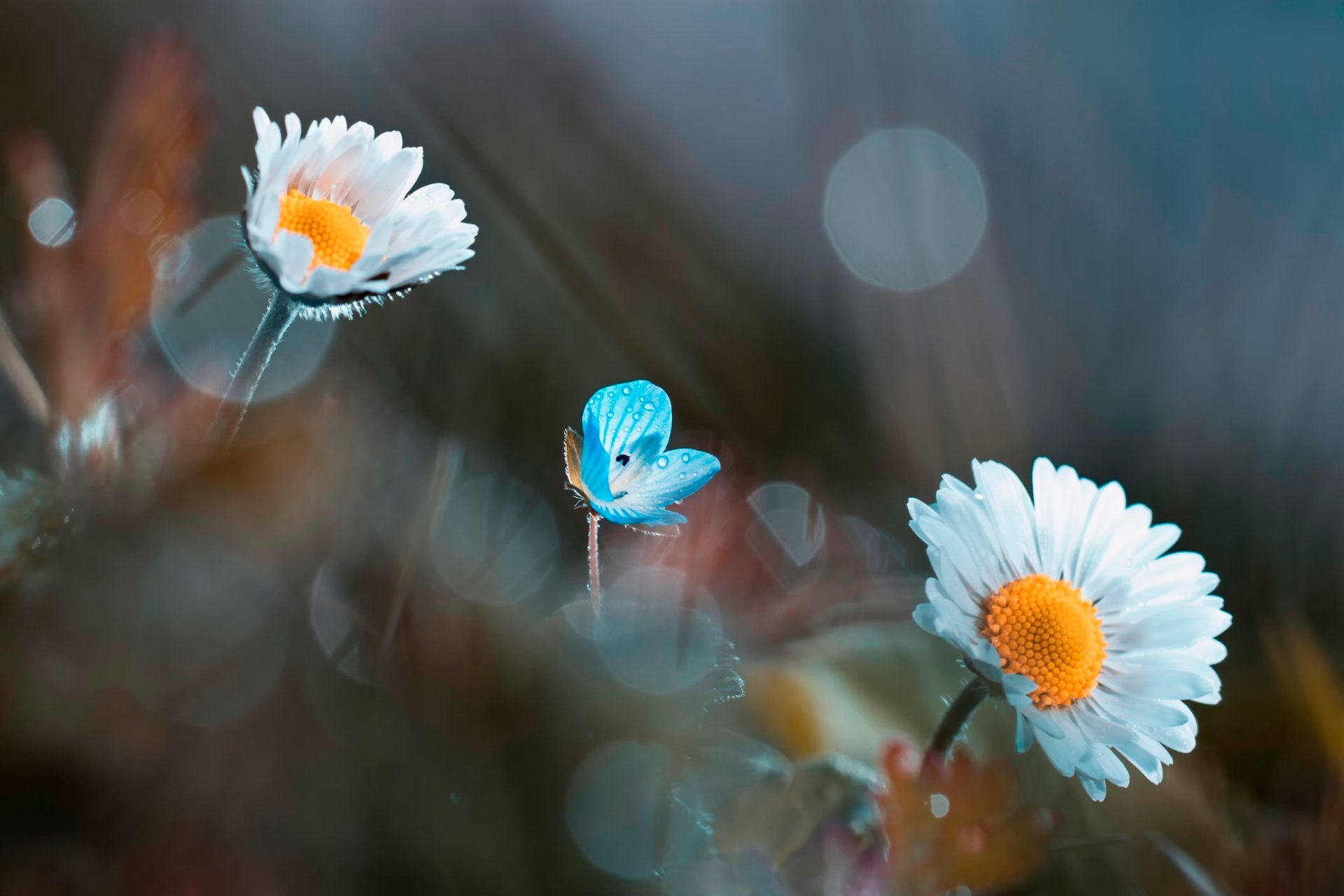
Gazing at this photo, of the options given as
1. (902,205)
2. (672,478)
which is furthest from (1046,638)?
(902,205)

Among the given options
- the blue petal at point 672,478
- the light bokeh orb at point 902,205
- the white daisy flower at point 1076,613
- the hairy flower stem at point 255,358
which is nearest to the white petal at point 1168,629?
the white daisy flower at point 1076,613

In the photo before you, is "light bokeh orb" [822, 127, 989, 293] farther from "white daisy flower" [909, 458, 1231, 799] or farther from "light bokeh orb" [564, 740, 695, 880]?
"light bokeh orb" [564, 740, 695, 880]

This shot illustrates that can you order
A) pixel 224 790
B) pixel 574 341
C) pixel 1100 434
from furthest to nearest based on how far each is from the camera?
pixel 1100 434 < pixel 574 341 < pixel 224 790

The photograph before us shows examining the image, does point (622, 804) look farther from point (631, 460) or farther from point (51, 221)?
point (51, 221)

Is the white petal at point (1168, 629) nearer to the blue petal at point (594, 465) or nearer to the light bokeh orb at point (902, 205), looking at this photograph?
the blue petal at point (594, 465)

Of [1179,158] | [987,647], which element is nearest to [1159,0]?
[1179,158]

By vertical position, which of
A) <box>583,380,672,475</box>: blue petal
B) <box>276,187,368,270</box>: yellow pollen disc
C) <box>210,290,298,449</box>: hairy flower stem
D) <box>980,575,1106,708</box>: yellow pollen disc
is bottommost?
<box>980,575,1106,708</box>: yellow pollen disc

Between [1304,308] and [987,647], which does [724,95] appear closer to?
[1304,308]

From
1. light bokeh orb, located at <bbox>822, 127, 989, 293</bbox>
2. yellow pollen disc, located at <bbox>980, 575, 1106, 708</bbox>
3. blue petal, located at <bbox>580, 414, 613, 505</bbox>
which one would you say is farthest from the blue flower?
light bokeh orb, located at <bbox>822, 127, 989, 293</bbox>
